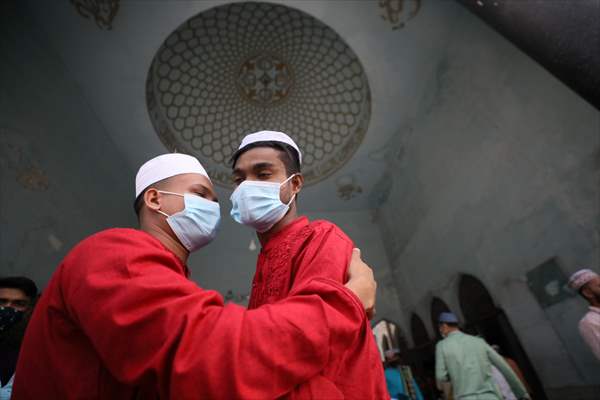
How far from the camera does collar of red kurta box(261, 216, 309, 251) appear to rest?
51.4 inches

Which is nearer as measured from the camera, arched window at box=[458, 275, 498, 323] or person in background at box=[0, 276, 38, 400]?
person in background at box=[0, 276, 38, 400]

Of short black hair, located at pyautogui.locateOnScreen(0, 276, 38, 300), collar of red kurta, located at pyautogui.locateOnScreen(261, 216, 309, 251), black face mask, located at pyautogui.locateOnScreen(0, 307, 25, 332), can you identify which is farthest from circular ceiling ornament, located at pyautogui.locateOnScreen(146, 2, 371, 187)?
collar of red kurta, located at pyautogui.locateOnScreen(261, 216, 309, 251)

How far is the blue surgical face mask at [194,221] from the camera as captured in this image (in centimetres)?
125

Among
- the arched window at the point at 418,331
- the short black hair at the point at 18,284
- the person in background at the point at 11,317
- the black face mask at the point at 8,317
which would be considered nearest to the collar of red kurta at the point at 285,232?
the person in background at the point at 11,317

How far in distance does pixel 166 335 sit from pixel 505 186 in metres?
4.99

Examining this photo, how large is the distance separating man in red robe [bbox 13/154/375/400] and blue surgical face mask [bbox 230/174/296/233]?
0.57 m

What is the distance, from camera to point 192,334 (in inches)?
24.5

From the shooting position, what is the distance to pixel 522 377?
3979 mm

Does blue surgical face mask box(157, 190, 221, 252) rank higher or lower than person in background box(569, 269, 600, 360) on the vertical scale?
higher

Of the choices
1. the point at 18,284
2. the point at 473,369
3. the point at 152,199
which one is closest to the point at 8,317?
the point at 18,284

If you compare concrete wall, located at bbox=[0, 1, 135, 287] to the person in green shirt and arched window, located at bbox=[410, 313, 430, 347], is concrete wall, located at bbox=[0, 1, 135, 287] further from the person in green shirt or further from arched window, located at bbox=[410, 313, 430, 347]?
arched window, located at bbox=[410, 313, 430, 347]

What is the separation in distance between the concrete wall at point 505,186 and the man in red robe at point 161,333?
392cm

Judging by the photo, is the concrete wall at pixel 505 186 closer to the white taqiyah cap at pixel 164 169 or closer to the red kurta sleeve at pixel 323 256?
the red kurta sleeve at pixel 323 256

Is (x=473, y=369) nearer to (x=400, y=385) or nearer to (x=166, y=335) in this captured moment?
(x=400, y=385)
